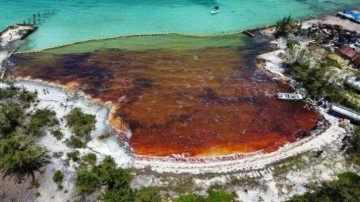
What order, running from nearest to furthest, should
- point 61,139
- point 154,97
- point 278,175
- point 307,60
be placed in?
1. point 278,175
2. point 61,139
3. point 154,97
4. point 307,60

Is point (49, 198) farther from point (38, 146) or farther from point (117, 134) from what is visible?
point (117, 134)

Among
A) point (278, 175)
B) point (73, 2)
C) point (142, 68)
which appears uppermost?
point (73, 2)

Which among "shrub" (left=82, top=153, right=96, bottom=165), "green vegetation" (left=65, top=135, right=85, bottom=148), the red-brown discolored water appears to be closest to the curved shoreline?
the red-brown discolored water

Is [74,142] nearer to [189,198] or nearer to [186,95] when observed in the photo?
A: [189,198]

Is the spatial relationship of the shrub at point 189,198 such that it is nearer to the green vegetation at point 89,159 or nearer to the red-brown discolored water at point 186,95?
the red-brown discolored water at point 186,95

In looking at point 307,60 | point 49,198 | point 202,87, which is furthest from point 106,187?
point 307,60

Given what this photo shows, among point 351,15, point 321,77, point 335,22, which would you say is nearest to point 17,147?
point 321,77

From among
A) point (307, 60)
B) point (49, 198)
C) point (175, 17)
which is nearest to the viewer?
point (49, 198)

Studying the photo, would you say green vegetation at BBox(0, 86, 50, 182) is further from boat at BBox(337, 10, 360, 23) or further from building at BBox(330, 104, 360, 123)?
boat at BBox(337, 10, 360, 23)
